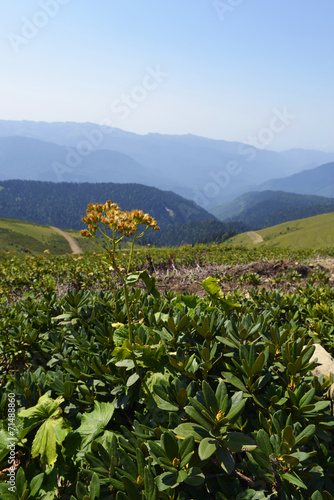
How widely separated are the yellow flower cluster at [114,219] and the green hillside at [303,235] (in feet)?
442

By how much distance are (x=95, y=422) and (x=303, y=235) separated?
167 meters

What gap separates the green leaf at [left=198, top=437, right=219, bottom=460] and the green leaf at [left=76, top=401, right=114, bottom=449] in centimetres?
98

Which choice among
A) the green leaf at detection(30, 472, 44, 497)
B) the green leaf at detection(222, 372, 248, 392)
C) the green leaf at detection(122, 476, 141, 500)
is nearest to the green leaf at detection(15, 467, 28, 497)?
the green leaf at detection(30, 472, 44, 497)

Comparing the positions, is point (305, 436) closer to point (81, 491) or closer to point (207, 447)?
point (207, 447)

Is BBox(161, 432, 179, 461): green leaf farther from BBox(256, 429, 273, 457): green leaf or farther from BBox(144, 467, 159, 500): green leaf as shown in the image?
BBox(256, 429, 273, 457): green leaf

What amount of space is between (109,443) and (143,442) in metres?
0.32

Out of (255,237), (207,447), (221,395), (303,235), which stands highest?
(221,395)

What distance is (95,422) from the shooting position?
2270mm

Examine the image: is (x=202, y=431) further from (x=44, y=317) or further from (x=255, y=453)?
(x=44, y=317)

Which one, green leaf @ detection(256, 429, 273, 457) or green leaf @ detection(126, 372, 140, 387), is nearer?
green leaf @ detection(256, 429, 273, 457)

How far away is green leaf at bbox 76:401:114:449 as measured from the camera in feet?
7.10

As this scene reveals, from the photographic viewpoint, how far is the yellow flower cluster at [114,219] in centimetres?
257

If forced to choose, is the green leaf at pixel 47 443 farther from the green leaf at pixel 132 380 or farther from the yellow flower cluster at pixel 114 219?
the yellow flower cluster at pixel 114 219

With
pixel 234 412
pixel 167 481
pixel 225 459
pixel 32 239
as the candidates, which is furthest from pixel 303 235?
pixel 167 481
